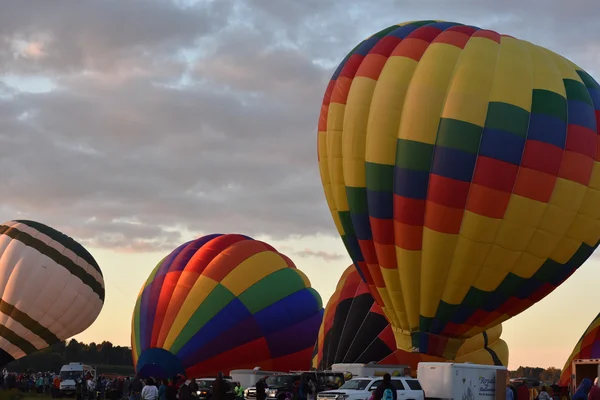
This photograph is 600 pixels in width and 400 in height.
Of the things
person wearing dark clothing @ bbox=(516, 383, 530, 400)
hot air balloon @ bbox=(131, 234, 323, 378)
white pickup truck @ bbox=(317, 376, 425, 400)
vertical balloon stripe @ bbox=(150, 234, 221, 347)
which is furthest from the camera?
vertical balloon stripe @ bbox=(150, 234, 221, 347)

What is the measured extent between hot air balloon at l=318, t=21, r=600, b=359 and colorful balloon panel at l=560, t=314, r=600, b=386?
12.7 ft

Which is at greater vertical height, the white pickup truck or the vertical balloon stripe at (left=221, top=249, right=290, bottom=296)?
the vertical balloon stripe at (left=221, top=249, right=290, bottom=296)

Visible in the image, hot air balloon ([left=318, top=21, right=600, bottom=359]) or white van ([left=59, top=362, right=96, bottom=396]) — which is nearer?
hot air balloon ([left=318, top=21, right=600, bottom=359])

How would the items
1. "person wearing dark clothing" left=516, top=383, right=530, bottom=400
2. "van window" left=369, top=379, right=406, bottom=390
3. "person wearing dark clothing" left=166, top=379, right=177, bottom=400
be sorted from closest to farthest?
"person wearing dark clothing" left=166, top=379, right=177, bottom=400, "van window" left=369, top=379, right=406, bottom=390, "person wearing dark clothing" left=516, top=383, right=530, bottom=400

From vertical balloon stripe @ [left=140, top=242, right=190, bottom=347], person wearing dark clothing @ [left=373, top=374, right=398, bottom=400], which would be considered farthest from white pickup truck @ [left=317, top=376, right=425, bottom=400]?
vertical balloon stripe @ [left=140, top=242, right=190, bottom=347]

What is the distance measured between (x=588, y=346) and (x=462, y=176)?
7.88m

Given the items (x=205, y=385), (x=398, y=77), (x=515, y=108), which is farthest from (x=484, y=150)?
(x=205, y=385)

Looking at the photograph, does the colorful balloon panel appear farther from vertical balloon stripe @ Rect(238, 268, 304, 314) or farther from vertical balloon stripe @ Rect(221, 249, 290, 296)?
vertical balloon stripe @ Rect(221, 249, 290, 296)

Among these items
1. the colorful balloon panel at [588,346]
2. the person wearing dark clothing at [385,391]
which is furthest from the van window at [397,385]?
the colorful balloon panel at [588,346]

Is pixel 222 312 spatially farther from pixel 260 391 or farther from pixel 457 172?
pixel 457 172

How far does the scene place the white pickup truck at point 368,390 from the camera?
2123cm

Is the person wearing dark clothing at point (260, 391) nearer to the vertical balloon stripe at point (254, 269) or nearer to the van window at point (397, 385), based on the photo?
the van window at point (397, 385)

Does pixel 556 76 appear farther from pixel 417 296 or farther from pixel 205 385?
pixel 205 385

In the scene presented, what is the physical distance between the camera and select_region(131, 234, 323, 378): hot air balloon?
Answer: 30.4m
